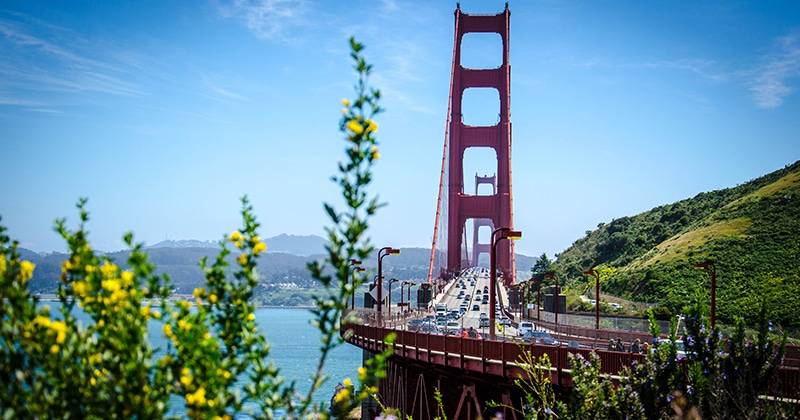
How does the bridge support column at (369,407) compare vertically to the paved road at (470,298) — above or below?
below

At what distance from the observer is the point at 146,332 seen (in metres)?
5.49

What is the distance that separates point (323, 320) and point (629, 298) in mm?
66439

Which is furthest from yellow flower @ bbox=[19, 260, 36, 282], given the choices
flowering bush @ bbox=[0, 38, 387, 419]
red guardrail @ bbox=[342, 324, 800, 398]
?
red guardrail @ bbox=[342, 324, 800, 398]

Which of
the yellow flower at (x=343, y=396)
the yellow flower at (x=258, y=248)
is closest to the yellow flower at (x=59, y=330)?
the yellow flower at (x=258, y=248)

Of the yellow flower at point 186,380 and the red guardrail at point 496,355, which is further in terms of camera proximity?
the red guardrail at point 496,355

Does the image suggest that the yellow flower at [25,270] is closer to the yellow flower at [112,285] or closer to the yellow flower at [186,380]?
the yellow flower at [112,285]

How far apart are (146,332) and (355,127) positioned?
1727 millimetres

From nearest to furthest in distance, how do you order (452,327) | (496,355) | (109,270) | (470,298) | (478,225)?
(109,270), (496,355), (452,327), (470,298), (478,225)

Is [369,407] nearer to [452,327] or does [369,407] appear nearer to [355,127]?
[452,327]

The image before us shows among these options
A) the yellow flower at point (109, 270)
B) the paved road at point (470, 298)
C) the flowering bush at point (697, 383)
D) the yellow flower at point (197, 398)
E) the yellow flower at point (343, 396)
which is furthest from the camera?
the paved road at point (470, 298)

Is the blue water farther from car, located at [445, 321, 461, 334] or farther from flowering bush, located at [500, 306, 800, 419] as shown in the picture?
flowering bush, located at [500, 306, 800, 419]

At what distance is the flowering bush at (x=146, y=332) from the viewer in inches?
209

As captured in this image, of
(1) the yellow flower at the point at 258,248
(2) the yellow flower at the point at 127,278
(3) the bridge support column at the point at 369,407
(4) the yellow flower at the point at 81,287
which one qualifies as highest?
(1) the yellow flower at the point at 258,248

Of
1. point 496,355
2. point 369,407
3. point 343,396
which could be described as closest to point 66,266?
point 343,396
